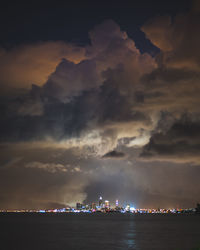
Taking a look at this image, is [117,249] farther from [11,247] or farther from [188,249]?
[11,247]

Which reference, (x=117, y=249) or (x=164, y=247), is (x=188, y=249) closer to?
(x=164, y=247)

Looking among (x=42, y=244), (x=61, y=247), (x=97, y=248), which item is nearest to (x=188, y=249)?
(x=97, y=248)

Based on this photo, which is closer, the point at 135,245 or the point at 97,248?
the point at 97,248

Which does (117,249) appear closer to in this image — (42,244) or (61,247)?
(61,247)

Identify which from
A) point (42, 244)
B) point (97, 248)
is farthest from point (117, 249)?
point (42, 244)

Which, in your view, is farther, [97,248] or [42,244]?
[42,244]

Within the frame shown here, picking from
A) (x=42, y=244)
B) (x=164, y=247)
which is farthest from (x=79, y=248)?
(x=164, y=247)

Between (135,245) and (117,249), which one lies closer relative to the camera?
(117,249)
